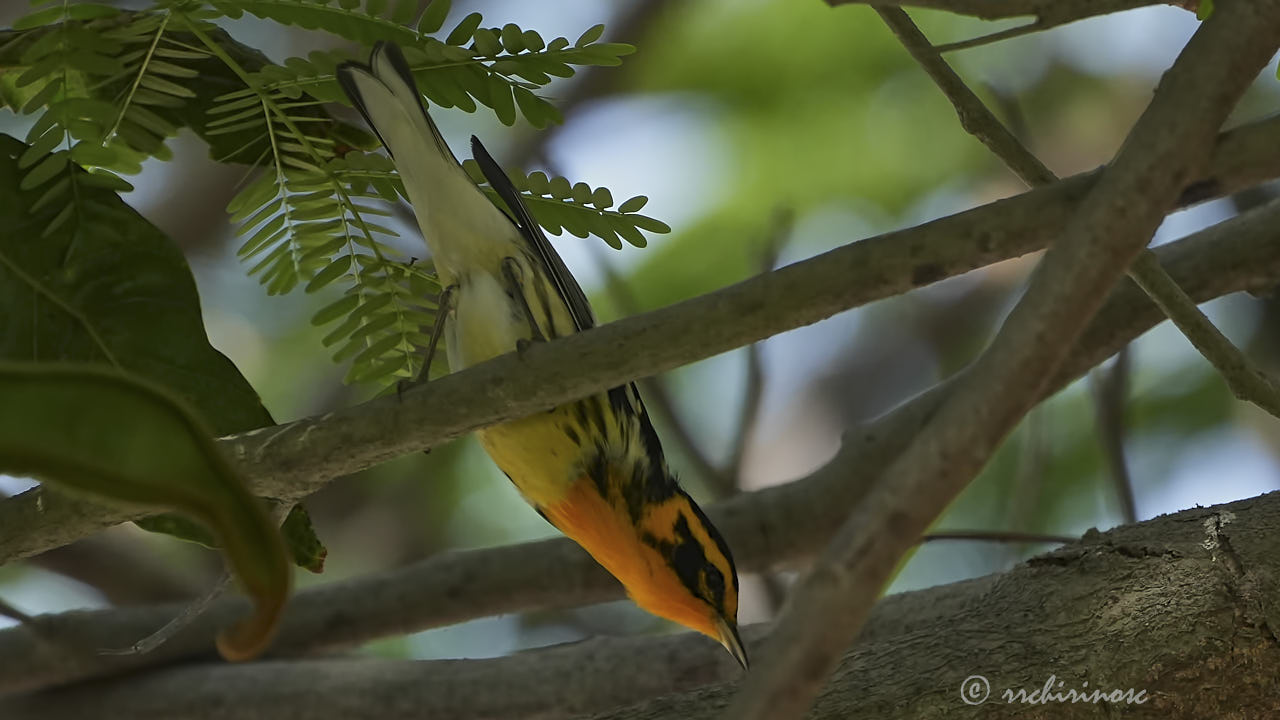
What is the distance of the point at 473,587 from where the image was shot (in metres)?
2.45

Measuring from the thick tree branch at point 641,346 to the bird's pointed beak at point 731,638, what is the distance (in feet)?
2.93

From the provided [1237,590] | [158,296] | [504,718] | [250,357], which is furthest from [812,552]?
[250,357]

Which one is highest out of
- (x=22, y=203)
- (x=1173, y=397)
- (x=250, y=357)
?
(x=1173, y=397)

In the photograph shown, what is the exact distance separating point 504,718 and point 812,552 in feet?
2.30

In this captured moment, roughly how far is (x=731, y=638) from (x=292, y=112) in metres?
1.12

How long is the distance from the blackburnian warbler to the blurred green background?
3.99 feet

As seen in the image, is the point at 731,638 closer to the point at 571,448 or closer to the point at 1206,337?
the point at 571,448

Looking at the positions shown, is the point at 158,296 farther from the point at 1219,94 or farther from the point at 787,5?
the point at 787,5

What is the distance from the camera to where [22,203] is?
55.0 inches

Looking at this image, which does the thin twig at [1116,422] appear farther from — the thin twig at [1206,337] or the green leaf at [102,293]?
the green leaf at [102,293]

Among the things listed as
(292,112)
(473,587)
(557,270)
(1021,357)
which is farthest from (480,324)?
(1021,357)

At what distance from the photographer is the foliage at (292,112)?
134 cm

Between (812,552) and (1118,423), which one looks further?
(1118,423)

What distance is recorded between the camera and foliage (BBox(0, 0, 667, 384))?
1337 millimetres
